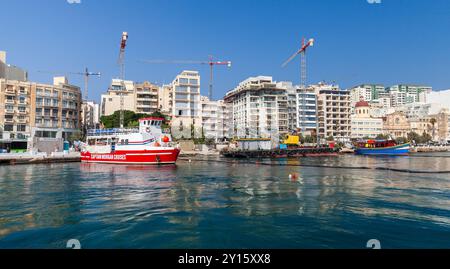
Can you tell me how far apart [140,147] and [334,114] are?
341 feet

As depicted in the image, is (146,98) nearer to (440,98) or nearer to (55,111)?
(55,111)

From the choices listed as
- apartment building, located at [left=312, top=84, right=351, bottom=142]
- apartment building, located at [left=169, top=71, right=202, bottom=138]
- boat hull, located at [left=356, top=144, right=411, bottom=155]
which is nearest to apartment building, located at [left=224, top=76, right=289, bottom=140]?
apartment building, located at [left=312, top=84, right=351, bottom=142]

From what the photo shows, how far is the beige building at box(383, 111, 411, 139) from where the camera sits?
127m

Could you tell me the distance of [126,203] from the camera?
14641 millimetres

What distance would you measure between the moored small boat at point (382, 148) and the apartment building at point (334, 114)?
1654 inches

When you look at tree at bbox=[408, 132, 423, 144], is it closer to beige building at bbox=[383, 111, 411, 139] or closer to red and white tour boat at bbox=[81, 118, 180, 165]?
beige building at bbox=[383, 111, 411, 139]

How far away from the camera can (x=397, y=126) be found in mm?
127938

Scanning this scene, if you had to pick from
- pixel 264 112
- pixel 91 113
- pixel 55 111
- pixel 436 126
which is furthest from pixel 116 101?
pixel 436 126

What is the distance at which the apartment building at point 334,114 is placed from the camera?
396ft

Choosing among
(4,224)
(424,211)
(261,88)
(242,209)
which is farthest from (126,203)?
(261,88)

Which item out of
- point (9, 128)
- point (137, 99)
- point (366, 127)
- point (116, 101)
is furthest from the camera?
point (366, 127)

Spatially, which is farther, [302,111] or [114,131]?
[302,111]

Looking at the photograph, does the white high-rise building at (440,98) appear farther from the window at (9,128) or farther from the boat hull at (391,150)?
the window at (9,128)
